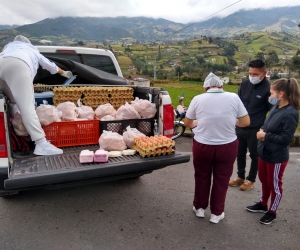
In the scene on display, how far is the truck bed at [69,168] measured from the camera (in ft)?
8.59

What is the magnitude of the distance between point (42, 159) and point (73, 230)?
909mm

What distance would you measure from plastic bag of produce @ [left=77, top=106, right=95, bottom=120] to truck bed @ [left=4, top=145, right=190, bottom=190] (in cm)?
57

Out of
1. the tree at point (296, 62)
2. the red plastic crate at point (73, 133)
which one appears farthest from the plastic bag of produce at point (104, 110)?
the tree at point (296, 62)

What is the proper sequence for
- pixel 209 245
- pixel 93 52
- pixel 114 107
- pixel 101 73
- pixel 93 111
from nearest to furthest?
pixel 209 245
pixel 93 111
pixel 114 107
pixel 101 73
pixel 93 52

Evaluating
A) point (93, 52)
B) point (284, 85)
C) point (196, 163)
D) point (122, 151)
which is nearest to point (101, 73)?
point (93, 52)

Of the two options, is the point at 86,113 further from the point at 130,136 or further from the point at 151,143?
the point at 151,143

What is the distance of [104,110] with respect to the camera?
386cm

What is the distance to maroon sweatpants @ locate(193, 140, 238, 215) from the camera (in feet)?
10.5

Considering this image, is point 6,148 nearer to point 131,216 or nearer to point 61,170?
point 61,170

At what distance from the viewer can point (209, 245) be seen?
9.85 ft

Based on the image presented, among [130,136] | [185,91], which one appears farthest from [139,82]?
[185,91]

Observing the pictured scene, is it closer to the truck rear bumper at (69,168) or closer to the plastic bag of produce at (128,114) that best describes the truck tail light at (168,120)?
the plastic bag of produce at (128,114)

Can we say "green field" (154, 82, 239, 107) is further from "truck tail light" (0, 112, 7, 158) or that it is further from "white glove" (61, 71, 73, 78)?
"truck tail light" (0, 112, 7, 158)

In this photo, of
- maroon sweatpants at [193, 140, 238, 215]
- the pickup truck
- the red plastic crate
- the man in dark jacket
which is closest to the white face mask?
the man in dark jacket
